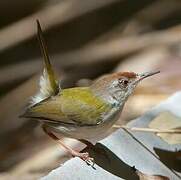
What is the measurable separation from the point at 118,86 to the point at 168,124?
0.85 ft

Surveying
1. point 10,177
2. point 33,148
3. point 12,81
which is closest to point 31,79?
point 12,81

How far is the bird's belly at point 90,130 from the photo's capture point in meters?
2.52

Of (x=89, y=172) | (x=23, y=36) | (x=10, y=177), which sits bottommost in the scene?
(x=10, y=177)

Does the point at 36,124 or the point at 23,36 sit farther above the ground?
the point at 23,36

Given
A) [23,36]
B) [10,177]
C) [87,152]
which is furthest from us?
[23,36]

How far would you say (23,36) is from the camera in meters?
4.60

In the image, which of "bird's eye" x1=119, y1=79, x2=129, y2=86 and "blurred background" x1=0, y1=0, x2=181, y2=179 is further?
"blurred background" x1=0, y1=0, x2=181, y2=179

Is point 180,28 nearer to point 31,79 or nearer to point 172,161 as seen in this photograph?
point 31,79

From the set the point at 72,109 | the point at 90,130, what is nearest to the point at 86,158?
the point at 90,130

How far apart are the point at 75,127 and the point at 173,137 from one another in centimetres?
39

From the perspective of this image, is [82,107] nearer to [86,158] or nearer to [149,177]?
[86,158]

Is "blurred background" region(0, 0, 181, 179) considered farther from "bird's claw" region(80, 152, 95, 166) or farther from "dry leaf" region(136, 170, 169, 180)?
"dry leaf" region(136, 170, 169, 180)

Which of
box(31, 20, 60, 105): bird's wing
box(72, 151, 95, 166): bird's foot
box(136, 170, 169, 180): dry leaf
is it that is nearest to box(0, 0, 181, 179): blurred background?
box(31, 20, 60, 105): bird's wing

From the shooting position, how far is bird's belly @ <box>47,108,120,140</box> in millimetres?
2516
